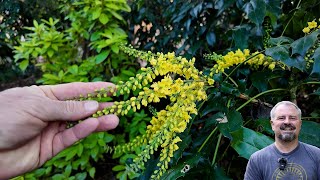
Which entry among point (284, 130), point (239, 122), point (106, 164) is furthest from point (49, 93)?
point (106, 164)

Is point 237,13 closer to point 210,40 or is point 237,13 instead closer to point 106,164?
point 210,40

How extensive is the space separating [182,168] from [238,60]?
31 cm

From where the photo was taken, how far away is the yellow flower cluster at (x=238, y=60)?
0.94 meters

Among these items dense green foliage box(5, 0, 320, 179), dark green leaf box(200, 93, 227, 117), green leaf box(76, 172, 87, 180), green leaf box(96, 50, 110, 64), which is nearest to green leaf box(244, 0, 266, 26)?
dense green foliage box(5, 0, 320, 179)

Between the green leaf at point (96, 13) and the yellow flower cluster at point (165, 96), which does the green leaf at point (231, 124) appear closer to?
the yellow flower cluster at point (165, 96)

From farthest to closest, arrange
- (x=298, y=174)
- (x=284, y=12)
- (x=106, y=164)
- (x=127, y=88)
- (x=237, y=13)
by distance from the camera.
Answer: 1. (x=106, y=164)
2. (x=237, y=13)
3. (x=284, y=12)
4. (x=127, y=88)
5. (x=298, y=174)

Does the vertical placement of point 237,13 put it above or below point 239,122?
above

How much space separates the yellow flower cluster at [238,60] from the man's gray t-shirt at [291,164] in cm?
26

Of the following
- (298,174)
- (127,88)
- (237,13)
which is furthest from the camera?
(237,13)

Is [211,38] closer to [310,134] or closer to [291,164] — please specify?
[310,134]

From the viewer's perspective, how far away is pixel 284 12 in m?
1.51

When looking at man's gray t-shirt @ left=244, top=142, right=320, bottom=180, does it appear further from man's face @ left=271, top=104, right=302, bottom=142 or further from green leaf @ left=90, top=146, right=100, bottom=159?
green leaf @ left=90, top=146, right=100, bottom=159

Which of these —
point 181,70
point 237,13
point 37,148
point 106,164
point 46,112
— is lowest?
point 106,164

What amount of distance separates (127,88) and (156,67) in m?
0.08
